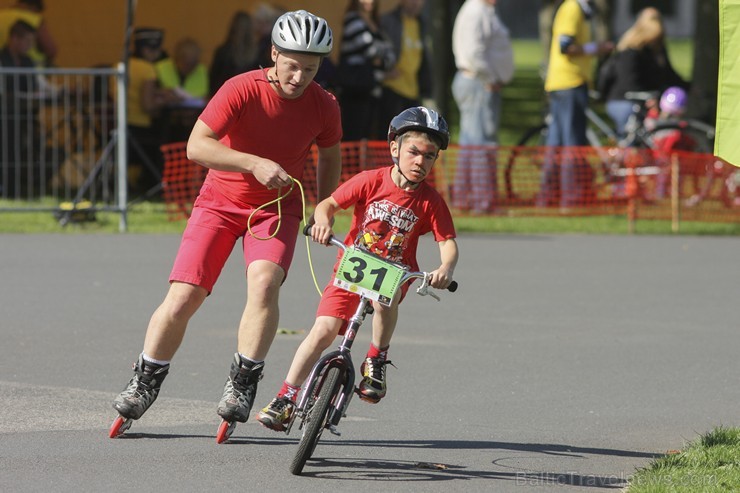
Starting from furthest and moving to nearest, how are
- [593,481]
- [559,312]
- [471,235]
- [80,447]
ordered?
[471,235], [559,312], [80,447], [593,481]

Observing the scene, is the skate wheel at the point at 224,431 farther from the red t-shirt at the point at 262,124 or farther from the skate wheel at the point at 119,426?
the red t-shirt at the point at 262,124

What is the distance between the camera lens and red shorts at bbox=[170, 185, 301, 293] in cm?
665

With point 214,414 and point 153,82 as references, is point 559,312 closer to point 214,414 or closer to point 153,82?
point 214,414

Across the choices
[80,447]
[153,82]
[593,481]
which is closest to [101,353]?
[80,447]

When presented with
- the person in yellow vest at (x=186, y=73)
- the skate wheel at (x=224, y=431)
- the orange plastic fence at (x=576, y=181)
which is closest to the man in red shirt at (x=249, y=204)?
the skate wheel at (x=224, y=431)

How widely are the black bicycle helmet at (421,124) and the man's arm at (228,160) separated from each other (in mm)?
524

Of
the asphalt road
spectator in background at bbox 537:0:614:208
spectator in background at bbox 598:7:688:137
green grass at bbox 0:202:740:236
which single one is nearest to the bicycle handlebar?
the asphalt road

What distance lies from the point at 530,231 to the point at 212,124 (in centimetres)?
962

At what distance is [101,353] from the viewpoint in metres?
9.09

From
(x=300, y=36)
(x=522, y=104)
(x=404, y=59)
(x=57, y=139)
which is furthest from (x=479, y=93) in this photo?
(x=522, y=104)

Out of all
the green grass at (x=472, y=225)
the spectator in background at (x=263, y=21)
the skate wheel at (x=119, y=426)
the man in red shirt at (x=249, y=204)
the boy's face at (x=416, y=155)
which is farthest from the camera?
the spectator in background at (x=263, y=21)

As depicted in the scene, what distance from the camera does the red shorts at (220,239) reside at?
21.8ft

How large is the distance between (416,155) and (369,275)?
1.97 ft

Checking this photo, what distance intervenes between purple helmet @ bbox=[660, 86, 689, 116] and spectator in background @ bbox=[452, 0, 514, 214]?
2533 mm
